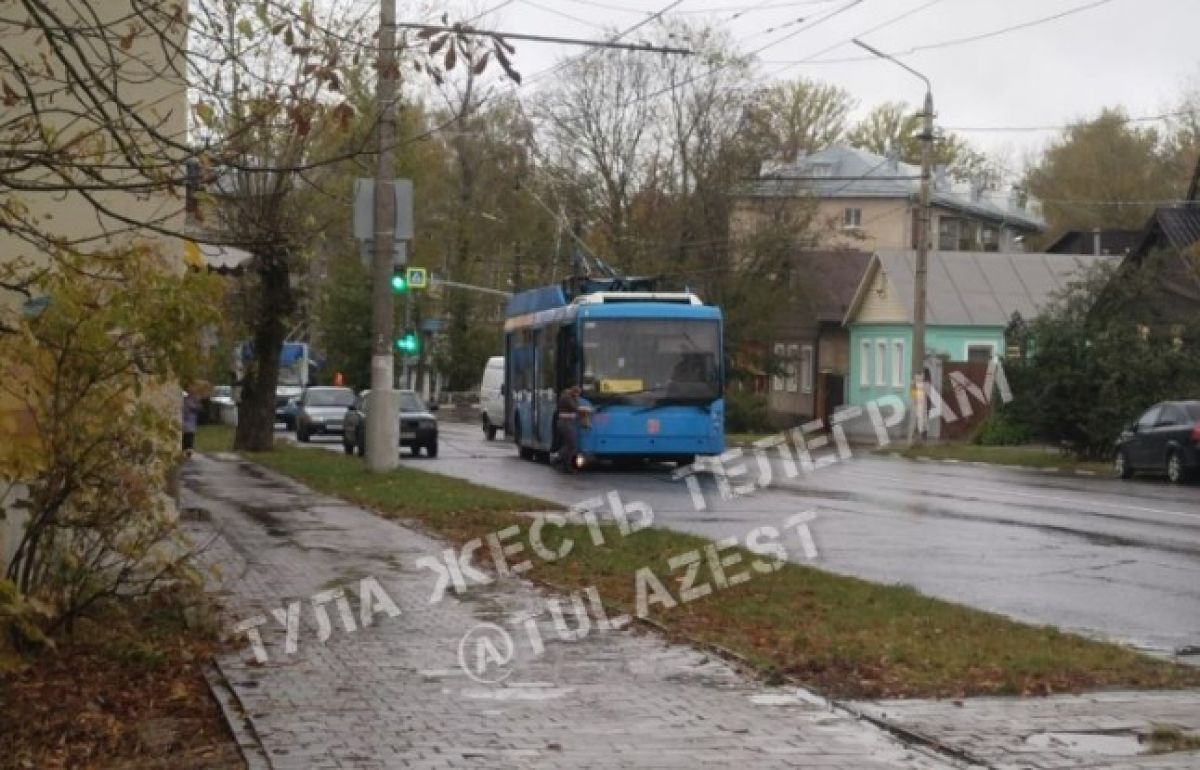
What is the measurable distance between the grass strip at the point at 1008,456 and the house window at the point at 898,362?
616 inches

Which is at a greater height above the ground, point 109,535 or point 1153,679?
point 109,535

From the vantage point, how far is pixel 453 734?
779 cm

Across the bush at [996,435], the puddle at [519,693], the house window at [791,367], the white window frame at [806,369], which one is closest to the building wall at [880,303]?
the house window at [791,367]

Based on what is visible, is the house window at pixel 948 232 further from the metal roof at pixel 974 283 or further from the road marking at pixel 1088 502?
the road marking at pixel 1088 502

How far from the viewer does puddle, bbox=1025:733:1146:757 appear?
7535mm

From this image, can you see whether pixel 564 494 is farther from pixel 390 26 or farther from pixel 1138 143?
pixel 1138 143

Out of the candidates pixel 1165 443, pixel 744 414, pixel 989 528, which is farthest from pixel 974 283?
pixel 989 528

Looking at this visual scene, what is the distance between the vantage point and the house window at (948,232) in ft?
293

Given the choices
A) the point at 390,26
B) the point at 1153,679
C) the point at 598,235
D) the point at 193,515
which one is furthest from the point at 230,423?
the point at 1153,679

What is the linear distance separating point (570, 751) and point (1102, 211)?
83.3 metres

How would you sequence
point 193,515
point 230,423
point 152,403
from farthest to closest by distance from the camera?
point 230,423 → point 193,515 → point 152,403

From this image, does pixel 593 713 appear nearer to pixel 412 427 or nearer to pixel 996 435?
pixel 412 427

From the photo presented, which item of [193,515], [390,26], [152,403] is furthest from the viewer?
[193,515]

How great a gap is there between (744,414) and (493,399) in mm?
14710
